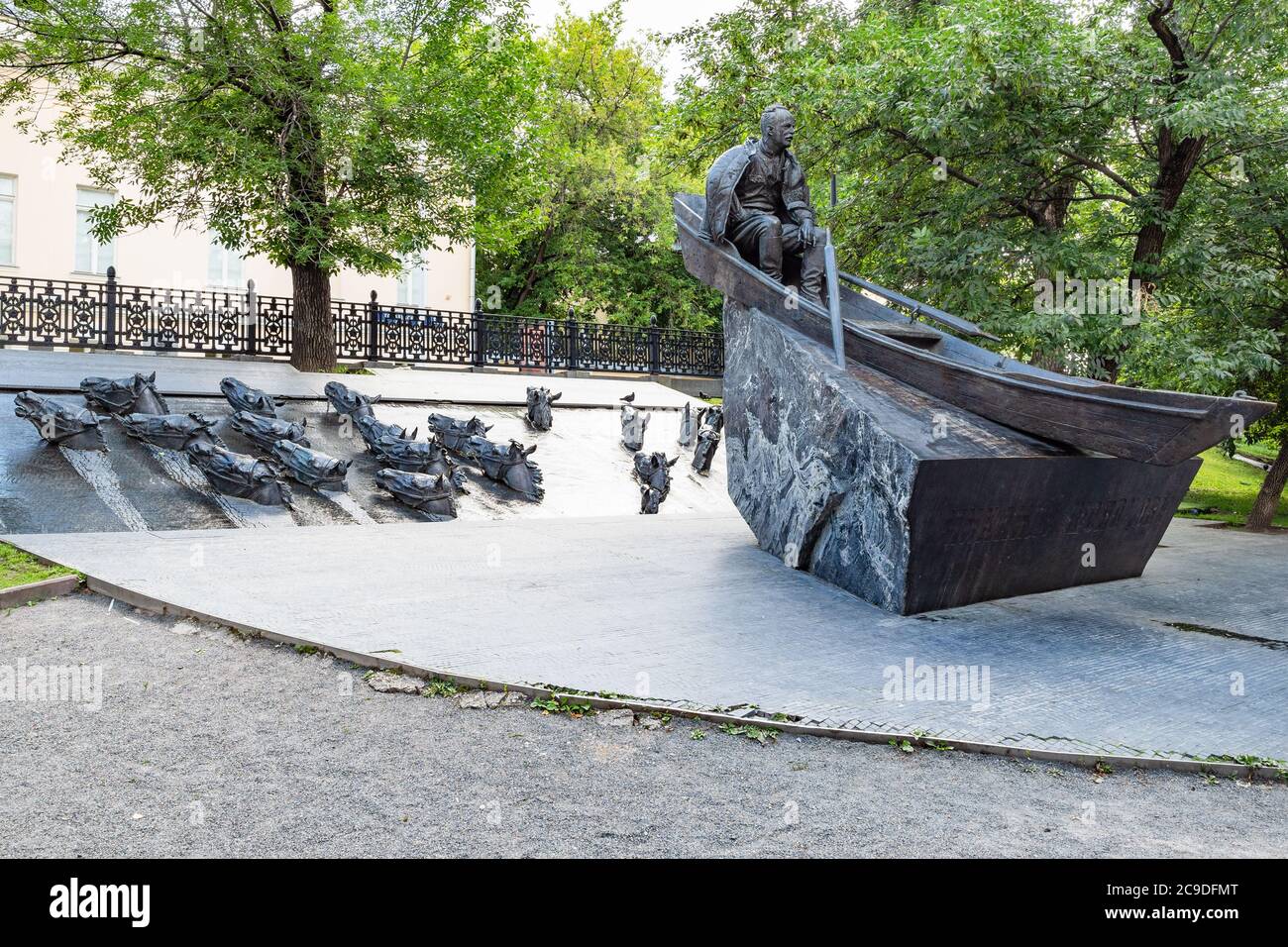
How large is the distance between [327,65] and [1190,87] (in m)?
13.2

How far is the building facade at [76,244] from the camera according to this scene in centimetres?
2375

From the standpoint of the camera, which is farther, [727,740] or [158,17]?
[158,17]

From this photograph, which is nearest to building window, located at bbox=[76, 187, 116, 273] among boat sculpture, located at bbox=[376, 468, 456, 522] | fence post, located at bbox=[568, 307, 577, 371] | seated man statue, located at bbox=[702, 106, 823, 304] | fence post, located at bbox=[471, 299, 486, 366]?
fence post, located at bbox=[471, 299, 486, 366]

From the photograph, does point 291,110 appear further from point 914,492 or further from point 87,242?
point 914,492

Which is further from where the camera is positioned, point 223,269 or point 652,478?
point 223,269

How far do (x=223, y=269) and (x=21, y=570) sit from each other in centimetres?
2221

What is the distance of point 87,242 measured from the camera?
2467 cm

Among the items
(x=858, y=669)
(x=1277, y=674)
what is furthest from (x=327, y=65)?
(x=1277, y=674)

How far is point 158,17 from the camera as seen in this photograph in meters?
15.0

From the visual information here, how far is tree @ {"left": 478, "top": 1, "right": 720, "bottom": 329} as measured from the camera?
33312 mm

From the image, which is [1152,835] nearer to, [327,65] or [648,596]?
[648,596]

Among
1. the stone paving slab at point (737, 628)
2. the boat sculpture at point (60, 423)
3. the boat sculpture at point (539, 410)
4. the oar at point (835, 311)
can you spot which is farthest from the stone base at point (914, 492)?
the boat sculpture at point (60, 423)

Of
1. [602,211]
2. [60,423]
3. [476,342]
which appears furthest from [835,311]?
[602,211]

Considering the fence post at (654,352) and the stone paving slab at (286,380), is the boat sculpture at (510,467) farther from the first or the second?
the fence post at (654,352)
